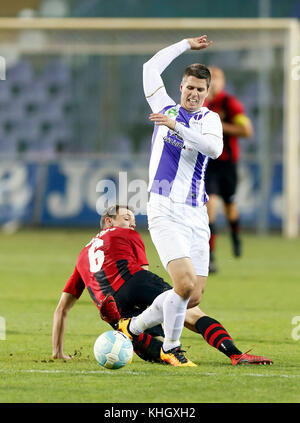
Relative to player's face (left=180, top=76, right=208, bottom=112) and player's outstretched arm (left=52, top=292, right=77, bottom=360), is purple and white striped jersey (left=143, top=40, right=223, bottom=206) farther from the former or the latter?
player's outstretched arm (left=52, top=292, right=77, bottom=360)

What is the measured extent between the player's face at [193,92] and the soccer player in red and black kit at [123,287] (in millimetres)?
875

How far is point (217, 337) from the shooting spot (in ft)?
20.1

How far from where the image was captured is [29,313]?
849 cm

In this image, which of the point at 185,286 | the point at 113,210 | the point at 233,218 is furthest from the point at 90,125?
the point at 185,286

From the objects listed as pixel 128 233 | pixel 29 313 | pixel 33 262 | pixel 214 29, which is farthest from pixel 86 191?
pixel 128 233

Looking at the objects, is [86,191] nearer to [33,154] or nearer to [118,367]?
[33,154]

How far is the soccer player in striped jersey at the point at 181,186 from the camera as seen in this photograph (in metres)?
5.89

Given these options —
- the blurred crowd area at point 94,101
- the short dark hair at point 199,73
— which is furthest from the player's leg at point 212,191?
the blurred crowd area at point 94,101

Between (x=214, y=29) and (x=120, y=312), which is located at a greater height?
(x=214, y=29)

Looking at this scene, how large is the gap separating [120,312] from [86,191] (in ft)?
41.1

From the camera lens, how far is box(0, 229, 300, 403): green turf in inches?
197

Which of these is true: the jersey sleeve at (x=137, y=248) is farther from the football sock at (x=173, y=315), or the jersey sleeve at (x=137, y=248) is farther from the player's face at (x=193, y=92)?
the player's face at (x=193, y=92)

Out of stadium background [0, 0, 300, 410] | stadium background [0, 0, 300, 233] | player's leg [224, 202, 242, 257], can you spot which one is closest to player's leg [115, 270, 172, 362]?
player's leg [224, 202, 242, 257]

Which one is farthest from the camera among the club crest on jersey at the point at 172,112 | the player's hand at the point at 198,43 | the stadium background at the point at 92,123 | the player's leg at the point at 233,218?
the stadium background at the point at 92,123
